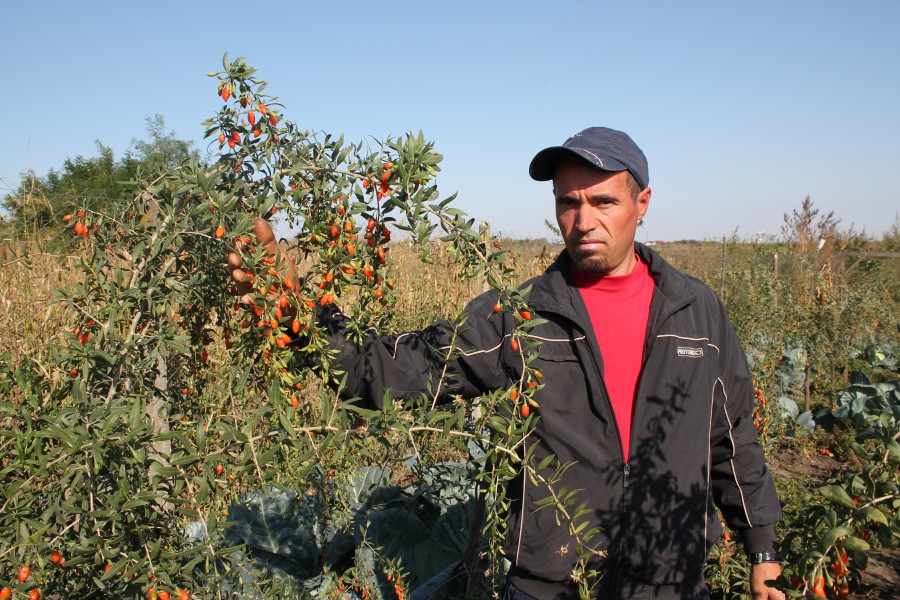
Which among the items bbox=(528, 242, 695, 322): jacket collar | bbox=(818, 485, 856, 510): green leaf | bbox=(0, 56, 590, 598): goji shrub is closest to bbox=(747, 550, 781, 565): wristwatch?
bbox=(528, 242, 695, 322): jacket collar

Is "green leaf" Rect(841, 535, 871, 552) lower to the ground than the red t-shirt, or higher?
lower

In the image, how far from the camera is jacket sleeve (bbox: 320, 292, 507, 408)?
173 centimetres

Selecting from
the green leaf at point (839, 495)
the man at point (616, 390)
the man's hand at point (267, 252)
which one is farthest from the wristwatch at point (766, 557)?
the man's hand at point (267, 252)

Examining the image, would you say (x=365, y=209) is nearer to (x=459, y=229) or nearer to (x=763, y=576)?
(x=459, y=229)

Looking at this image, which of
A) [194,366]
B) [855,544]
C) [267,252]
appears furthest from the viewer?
[194,366]

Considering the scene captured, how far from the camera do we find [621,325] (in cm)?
206

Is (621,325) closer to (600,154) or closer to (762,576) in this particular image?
(600,154)

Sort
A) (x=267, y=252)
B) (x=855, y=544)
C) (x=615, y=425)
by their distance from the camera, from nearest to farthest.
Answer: (x=855, y=544) < (x=267, y=252) < (x=615, y=425)

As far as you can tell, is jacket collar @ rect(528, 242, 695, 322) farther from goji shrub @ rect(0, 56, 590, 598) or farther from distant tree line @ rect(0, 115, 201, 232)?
distant tree line @ rect(0, 115, 201, 232)

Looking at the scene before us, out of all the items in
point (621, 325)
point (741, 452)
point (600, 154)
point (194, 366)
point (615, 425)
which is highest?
point (600, 154)

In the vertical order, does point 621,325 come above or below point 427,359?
above

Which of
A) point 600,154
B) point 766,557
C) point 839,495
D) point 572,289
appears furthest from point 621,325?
point 839,495

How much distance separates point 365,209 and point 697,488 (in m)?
1.34

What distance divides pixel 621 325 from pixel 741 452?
59cm
